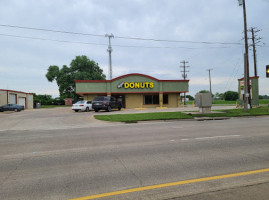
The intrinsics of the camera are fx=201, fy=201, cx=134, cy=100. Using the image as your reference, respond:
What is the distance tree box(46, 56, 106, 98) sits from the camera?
58.0 meters

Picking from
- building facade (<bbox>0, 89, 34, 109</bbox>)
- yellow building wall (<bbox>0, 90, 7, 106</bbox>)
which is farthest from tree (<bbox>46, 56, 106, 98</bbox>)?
yellow building wall (<bbox>0, 90, 7, 106</bbox>)

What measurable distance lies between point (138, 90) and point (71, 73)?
32630 mm

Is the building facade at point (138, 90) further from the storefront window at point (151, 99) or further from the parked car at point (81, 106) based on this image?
the parked car at point (81, 106)

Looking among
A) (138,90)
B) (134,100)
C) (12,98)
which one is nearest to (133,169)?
(138,90)

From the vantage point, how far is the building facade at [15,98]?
35469 mm

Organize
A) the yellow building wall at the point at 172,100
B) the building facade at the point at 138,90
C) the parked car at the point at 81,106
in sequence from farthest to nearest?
the yellow building wall at the point at 172,100, the building facade at the point at 138,90, the parked car at the point at 81,106

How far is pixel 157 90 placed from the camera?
34438 millimetres

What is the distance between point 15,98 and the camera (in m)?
39.9

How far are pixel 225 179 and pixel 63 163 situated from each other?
3755 mm

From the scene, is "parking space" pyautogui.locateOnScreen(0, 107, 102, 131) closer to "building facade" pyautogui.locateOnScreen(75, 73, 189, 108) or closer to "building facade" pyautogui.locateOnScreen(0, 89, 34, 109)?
"building facade" pyautogui.locateOnScreen(75, 73, 189, 108)

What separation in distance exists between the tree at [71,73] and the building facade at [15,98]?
1181 cm

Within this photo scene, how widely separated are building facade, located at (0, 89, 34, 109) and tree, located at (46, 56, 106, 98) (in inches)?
465

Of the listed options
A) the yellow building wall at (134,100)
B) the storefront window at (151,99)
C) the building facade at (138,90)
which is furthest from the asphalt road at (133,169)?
the storefront window at (151,99)

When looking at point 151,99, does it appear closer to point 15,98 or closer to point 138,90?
point 138,90
